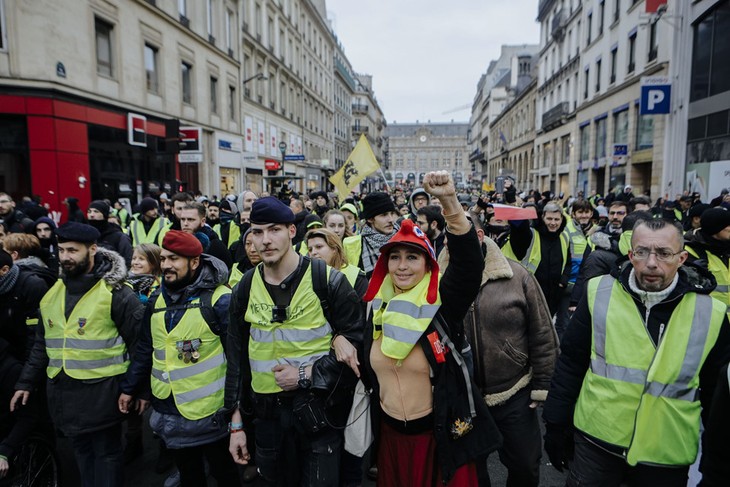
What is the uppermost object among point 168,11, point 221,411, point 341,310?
point 168,11

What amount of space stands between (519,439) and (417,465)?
0.83 metres

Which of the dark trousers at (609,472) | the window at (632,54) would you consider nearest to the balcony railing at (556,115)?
the window at (632,54)

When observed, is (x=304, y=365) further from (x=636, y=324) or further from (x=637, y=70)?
(x=637, y=70)

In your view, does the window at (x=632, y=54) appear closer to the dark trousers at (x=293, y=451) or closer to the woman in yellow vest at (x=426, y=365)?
the woman in yellow vest at (x=426, y=365)

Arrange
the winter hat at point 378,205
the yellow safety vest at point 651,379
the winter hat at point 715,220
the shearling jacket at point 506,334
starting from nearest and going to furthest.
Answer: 1. the yellow safety vest at point 651,379
2. the shearling jacket at point 506,334
3. the winter hat at point 715,220
4. the winter hat at point 378,205

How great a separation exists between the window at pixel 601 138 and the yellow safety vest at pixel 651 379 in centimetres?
2725

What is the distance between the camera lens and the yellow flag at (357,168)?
A: 1042 centimetres

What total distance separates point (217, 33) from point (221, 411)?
82.0 feet

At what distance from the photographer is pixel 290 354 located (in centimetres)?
278

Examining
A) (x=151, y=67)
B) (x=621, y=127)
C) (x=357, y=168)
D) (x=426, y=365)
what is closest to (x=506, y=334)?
(x=426, y=365)

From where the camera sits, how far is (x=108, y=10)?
50.3 ft

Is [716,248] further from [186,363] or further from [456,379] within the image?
[186,363]

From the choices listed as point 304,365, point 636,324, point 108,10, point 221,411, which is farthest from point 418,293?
point 108,10

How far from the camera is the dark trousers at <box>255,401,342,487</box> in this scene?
276cm
